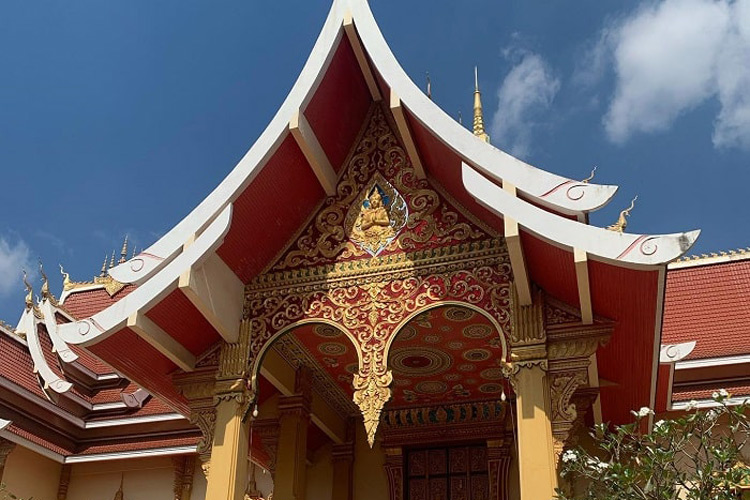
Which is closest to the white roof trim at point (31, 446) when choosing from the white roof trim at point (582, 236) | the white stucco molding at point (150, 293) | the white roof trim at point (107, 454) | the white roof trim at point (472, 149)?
the white roof trim at point (107, 454)

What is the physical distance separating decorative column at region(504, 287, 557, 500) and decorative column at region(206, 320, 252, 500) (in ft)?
7.89

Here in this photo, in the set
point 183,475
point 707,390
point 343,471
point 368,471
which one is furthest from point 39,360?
point 707,390

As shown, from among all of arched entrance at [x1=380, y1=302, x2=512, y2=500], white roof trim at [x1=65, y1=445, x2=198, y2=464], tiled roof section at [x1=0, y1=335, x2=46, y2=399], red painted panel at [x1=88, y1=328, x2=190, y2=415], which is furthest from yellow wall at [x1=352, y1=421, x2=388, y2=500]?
tiled roof section at [x1=0, y1=335, x2=46, y2=399]

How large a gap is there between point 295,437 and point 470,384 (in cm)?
207

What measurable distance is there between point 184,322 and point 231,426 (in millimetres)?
1044

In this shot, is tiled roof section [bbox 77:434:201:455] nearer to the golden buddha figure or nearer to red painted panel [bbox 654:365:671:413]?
the golden buddha figure

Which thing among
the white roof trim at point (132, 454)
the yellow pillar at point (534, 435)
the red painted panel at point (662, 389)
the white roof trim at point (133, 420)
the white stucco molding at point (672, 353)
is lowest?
the yellow pillar at point (534, 435)

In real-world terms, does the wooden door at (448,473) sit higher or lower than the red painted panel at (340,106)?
lower

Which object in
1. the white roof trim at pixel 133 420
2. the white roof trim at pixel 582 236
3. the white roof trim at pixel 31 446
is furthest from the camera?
the white roof trim at pixel 133 420

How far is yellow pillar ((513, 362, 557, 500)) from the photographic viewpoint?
6.48 meters

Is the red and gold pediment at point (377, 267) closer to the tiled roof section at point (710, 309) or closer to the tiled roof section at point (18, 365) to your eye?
the tiled roof section at point (710, 309)

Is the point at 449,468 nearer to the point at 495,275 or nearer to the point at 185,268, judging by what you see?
the point at 495,275

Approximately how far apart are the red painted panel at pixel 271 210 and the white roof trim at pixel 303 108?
0.19 metres

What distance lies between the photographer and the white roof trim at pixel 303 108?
700cm
